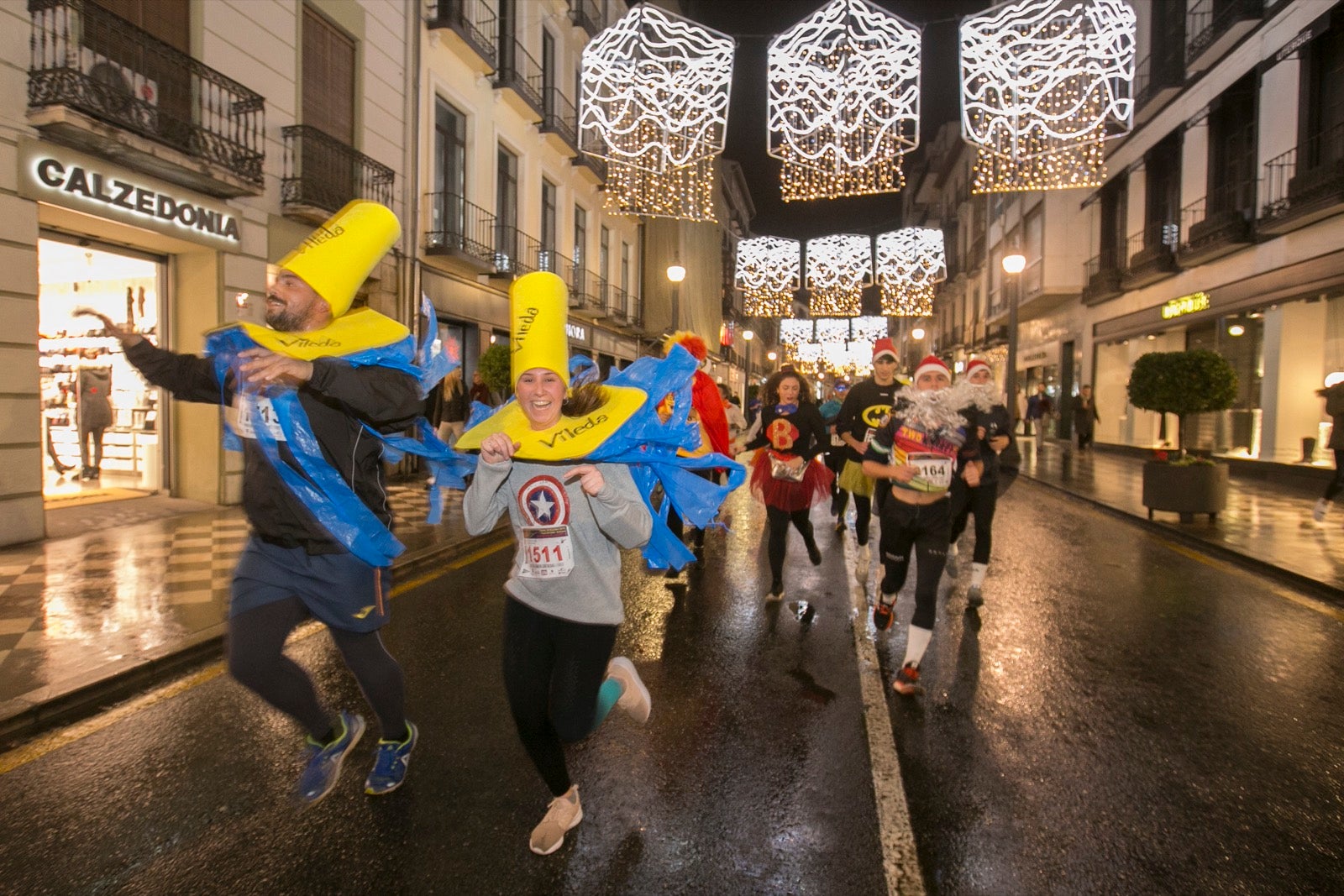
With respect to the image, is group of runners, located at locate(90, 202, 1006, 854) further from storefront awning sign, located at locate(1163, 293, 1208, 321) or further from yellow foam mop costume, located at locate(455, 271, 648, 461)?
storefront awning sign, located at locate(1163, 293, 1208, 321)

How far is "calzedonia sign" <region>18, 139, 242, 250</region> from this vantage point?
25.6 feet

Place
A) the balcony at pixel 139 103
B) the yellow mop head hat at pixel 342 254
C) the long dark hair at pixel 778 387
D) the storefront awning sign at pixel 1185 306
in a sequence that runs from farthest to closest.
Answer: the storefront awning sign at pixel 1185 306 → the balcony at pixel 139 103 → the long dark hair at pixel 778 387 → the yellow mop head hat at pixel 342 254

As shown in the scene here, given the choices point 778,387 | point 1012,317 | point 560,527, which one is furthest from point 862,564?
point 1012,317

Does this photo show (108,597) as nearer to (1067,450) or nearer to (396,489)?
(396,489)

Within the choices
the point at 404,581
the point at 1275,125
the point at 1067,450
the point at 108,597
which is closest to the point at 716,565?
the point at 404,581

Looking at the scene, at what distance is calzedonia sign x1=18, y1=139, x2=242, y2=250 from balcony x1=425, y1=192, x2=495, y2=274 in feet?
16.8

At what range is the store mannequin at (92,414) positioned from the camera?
1055 cm

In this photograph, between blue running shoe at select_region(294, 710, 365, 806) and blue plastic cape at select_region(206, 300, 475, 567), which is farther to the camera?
blue running shoe at select_region(294, 710, 365, 806)

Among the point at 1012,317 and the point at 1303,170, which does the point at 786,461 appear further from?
the point at 1303,170

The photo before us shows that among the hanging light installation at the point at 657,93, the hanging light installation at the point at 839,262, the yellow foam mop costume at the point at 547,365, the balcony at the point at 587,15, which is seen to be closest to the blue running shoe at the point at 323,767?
the yellow foam mop costume at the point at 547,365

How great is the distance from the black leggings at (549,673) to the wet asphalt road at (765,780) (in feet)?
1.40

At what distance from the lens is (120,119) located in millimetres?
8070

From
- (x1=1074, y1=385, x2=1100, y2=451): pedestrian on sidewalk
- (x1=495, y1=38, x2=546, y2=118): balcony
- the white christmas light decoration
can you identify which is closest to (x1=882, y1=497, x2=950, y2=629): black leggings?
the white christmas light decoration

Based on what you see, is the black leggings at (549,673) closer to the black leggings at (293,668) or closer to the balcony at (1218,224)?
the black leggings at (293,668)
